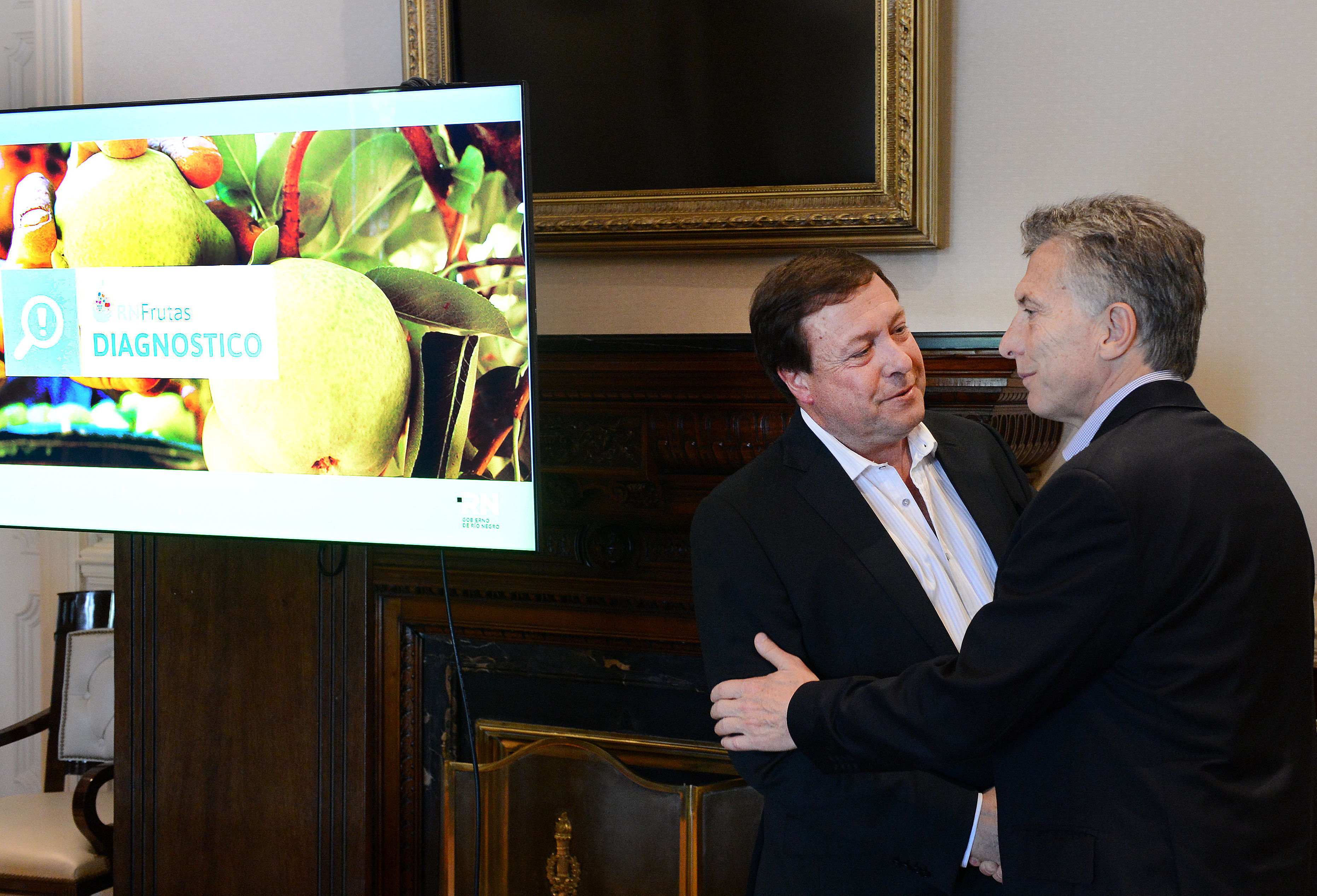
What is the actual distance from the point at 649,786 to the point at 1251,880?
4.37ft

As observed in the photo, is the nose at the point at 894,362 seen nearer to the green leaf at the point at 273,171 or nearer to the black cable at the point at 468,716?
the black cable at the point at 468,716

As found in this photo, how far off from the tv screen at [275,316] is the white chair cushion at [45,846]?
33.5 inches

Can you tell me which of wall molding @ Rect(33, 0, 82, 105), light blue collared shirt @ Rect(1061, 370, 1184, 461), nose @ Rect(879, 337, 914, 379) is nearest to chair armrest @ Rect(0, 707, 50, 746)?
wall molding @ Rect(33, 0, 82, 105)

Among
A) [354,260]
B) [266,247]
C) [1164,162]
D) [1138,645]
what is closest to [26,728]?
[266,247]

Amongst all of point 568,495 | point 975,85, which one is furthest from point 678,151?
point 568,495

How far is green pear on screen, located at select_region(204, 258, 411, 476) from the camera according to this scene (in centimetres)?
204

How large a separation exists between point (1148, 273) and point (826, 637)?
622 mm

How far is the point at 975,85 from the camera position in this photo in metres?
2.28

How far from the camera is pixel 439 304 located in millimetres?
2004

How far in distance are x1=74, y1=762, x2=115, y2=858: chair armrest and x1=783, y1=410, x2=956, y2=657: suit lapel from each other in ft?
6.32

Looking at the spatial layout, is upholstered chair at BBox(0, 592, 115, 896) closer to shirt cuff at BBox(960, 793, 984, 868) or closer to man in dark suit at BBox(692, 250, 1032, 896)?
man in dark suit at BBox(692, 250, 1032, 896)

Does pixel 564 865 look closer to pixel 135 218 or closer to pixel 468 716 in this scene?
pixel 468 716

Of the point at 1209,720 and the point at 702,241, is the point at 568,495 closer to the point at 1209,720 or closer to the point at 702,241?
the point at 702,241

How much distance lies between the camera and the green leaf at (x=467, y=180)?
197cm
